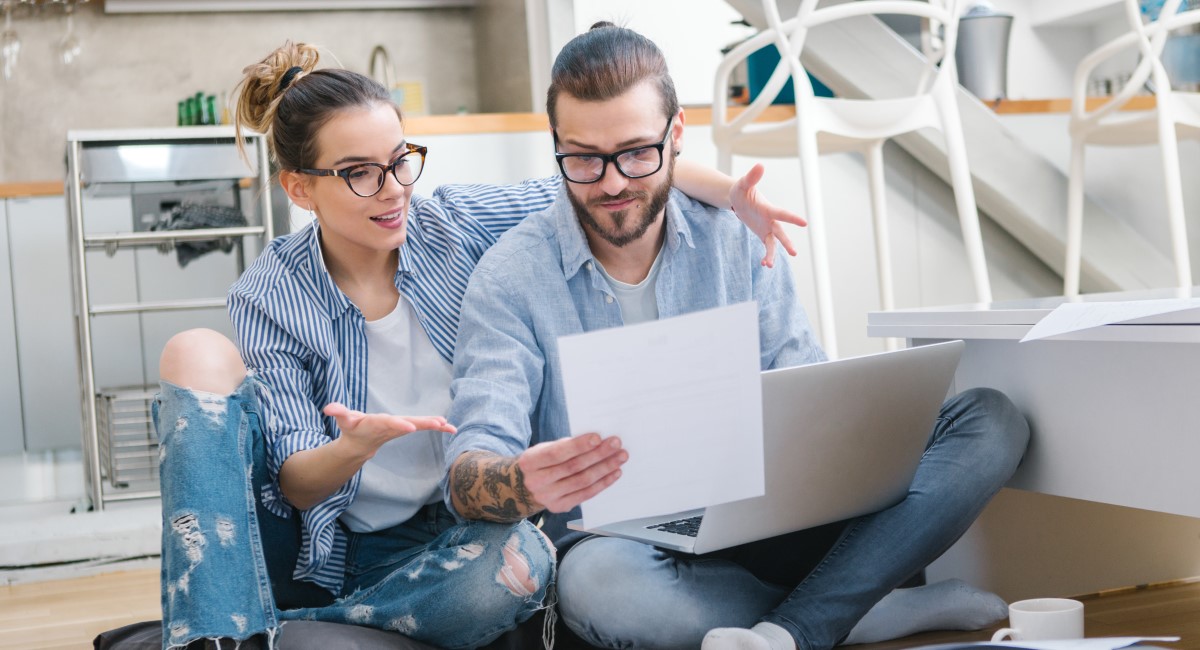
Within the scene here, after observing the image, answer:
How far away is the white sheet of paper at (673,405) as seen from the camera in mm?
A: 874

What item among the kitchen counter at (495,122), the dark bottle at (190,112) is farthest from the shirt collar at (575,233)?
the dark bottle at (190,112)

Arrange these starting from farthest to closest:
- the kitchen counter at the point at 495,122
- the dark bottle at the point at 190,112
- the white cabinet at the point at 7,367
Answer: the white cabinet at the point at 7,367 → the dark bottle at the point at 190,112 → the kitchen counter at the point at 495,122

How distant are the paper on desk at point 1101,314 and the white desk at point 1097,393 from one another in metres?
0.01

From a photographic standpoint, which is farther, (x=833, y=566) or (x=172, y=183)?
(x=172, y=183)

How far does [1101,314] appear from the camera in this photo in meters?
1.08

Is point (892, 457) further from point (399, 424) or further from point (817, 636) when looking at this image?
point (399, 424)

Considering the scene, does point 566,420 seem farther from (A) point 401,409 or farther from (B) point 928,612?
(B) point 928,612

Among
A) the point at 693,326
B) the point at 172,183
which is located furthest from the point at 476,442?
the point at 172,183

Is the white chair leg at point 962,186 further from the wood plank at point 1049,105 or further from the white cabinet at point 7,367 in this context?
the white cabinet at point 7,367

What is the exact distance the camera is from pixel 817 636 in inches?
47.1

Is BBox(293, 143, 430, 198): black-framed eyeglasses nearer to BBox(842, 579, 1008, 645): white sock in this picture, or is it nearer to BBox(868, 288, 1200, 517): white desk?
BBox(868, 288, 1200, 517): white desk

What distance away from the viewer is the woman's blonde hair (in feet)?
4.61

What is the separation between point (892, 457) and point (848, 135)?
4.09 feet

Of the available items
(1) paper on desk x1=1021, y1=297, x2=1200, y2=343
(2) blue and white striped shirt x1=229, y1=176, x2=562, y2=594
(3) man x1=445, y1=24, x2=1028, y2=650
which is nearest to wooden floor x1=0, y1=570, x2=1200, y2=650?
(3) man x1=445, y1=24, x2=1028, y2=650
